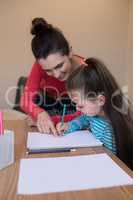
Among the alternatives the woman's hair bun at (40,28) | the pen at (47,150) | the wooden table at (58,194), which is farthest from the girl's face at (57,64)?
the wooden table at (58,194)

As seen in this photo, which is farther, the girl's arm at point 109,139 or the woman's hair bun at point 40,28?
the woman's hair bun at point 40,28

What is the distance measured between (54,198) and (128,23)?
252 centimetres

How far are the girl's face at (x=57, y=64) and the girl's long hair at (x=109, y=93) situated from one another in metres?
0.21

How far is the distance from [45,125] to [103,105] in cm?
26

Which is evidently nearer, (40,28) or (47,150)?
(47,150)

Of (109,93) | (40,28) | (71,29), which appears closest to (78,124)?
(109,93)

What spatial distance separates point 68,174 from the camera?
0.73 metres

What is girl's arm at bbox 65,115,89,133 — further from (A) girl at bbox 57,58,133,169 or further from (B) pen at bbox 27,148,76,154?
(B) pen at bbox 27,148,76,154

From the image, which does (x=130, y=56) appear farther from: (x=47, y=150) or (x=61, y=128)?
(x=47, y=150)

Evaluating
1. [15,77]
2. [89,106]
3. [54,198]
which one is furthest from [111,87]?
[15,77]

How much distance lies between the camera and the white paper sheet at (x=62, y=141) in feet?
3.25

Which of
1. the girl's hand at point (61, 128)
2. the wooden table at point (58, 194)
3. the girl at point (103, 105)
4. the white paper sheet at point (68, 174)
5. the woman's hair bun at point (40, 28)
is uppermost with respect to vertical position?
the woman's hair bun at point (40, 28)

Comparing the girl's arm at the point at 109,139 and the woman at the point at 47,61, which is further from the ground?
the woman at the point at 47,61

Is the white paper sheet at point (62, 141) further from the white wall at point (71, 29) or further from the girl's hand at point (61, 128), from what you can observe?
the white wall at point (71, 29)
